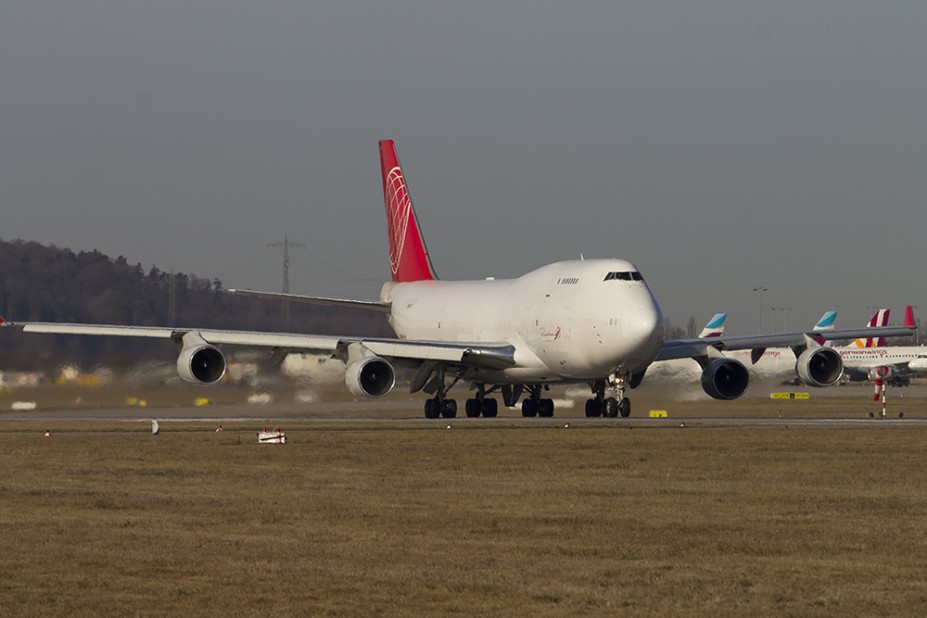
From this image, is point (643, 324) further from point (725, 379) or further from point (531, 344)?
point (725, 379)

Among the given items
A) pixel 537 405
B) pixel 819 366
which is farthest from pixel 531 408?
pixel 819 366

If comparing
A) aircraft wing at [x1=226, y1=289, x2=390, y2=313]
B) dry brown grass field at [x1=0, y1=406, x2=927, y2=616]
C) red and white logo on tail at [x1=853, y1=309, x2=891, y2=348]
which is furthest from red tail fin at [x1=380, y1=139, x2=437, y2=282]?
red and white logo on tail at [x1=853, y1=309, x2=891, y2=348]

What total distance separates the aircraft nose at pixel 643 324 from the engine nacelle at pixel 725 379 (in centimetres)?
469

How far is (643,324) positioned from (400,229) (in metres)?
17.7

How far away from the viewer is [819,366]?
4625 cm

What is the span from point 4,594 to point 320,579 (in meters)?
2.31

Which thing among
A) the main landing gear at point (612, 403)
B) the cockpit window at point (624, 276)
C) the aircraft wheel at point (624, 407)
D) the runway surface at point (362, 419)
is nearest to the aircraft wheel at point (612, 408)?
the main landing gear at point (612, 403)

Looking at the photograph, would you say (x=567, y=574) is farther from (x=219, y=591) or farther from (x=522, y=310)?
(x=522, y=310)

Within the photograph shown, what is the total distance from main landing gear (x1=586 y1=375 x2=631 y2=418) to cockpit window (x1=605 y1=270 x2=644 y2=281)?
2.79m

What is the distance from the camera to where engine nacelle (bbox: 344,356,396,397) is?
42062mm

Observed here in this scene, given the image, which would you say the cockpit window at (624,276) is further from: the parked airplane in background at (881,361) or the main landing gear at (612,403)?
the parked airplane in background at (881,361)

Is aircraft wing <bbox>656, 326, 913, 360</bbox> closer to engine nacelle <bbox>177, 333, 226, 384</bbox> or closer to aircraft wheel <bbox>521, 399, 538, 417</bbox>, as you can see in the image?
aircraft wheel <bbox>521, 399, 538, 417</bbox>

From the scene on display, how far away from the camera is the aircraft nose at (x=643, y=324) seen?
136ft

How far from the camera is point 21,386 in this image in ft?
158
